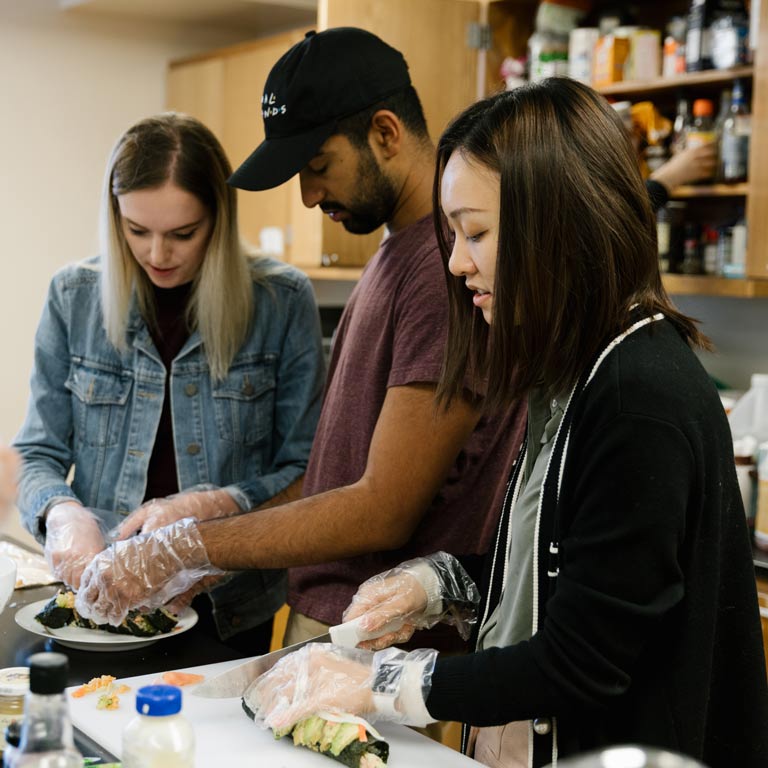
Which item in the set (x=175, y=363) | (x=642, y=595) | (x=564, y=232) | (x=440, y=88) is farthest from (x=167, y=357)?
(x=440, y=88)

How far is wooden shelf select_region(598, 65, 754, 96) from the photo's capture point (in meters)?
2.50

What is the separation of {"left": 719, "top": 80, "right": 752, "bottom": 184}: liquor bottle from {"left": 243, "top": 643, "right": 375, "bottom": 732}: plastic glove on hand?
1.79 metres

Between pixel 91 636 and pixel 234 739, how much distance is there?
388 millimetres

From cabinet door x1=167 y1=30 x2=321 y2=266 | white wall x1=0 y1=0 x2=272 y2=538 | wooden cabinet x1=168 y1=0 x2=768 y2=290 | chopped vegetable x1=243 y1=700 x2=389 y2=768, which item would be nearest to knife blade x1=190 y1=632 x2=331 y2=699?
chopped vegetable x1=243 y1=700 x2=389 y2=768

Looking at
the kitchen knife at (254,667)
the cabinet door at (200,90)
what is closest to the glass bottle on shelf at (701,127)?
the kitchen knife at (254,667)

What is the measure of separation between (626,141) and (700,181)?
5.45ft

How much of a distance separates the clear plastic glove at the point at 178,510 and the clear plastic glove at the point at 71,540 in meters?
0.04

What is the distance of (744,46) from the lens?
2.48 m

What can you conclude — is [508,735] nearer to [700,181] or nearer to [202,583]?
[202,583]

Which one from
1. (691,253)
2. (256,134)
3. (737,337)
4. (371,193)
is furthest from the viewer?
(256,134)

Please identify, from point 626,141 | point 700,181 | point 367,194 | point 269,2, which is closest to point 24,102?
point 269,2

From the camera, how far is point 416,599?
4.25 feet

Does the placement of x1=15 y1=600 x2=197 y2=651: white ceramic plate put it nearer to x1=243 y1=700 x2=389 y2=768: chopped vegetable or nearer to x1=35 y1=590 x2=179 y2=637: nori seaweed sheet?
x1=35 y1=590 x2=179 y2=637: nori seaweed sheet

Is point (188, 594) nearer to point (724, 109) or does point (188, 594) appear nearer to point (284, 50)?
point (724, 109)
